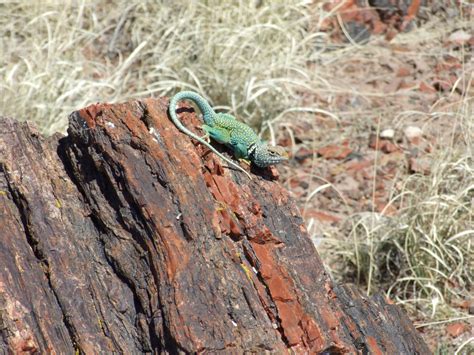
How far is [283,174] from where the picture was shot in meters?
6.21

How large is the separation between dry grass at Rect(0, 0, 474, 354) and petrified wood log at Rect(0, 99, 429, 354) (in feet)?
4.76

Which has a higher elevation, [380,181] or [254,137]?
[254,137]

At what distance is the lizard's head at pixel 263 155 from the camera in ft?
12.7

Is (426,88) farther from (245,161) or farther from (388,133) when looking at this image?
(245,161)

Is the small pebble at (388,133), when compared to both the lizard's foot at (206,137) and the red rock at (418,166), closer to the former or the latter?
the red rock at (418,166)

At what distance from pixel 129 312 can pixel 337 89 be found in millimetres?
4081

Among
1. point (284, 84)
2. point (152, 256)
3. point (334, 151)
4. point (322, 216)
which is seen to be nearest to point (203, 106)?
point (152, 256)

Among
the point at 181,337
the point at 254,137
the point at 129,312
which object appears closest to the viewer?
the point at 181,337

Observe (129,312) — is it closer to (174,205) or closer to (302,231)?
(174,205)

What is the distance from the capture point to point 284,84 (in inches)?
260

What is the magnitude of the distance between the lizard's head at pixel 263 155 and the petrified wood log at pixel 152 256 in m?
0.15

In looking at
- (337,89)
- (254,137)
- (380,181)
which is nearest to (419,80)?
(337,89)

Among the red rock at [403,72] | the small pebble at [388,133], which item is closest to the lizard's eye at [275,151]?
the small pebble at [388,133]

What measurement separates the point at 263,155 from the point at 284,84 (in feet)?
9.22
